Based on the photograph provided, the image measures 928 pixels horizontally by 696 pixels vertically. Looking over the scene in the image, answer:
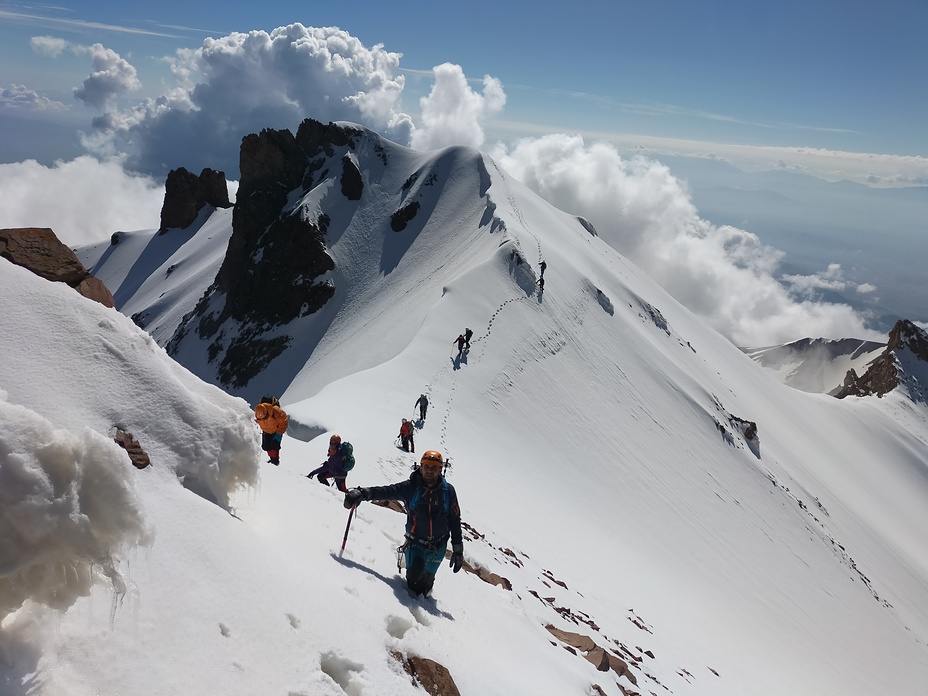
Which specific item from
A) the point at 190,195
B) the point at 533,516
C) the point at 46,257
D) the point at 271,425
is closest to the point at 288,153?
the point at 190,195

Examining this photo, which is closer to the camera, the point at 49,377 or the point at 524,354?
the point at 49,377

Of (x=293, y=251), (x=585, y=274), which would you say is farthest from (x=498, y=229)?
(x=293, y=251)

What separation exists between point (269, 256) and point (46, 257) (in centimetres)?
6070

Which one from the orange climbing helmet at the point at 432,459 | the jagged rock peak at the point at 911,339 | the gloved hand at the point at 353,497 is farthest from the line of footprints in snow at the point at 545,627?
the jagged rock peak at the point at 911,339

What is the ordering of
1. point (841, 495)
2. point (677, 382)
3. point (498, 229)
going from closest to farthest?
1. point (677, 382)
2. point (841, 495)
3. point (498, 229)

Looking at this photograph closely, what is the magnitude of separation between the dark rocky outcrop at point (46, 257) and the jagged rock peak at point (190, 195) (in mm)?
119873

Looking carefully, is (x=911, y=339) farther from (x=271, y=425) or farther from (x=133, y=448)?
(x=133, y=448)

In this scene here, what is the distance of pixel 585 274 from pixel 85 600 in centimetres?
4489

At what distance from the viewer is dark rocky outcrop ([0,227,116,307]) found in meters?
7.05

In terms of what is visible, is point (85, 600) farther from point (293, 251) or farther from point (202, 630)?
point (293, 251)

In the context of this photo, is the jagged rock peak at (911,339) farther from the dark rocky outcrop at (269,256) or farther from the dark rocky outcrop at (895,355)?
the dark rocky outcrop at (269,256)

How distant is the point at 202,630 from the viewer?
Answer: 4.34 metres

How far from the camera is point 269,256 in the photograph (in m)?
64.9

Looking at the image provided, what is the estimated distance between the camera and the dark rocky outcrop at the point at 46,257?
7.05 metres
